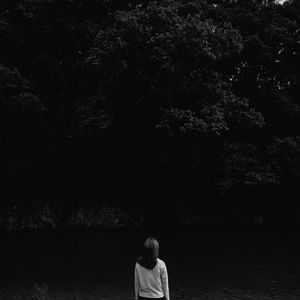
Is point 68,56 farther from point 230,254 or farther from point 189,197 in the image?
point 230,254

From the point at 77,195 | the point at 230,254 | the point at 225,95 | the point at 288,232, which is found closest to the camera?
the point at 230,254

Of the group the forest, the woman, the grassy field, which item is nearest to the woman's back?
the woman

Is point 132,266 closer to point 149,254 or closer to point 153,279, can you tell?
point 153,279

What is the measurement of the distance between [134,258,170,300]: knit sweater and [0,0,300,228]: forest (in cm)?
1960

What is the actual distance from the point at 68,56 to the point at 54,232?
12184mm

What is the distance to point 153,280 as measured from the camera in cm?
654

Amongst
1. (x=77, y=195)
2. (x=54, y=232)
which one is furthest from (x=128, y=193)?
(x=54, y=232)

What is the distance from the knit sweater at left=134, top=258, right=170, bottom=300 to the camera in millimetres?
6520

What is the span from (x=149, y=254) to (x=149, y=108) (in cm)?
2344

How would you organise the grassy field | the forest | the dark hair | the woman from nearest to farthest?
1. the dark hair
2. the woman
3. the grassy field
4. the forest

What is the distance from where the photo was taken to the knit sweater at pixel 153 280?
21.4ft

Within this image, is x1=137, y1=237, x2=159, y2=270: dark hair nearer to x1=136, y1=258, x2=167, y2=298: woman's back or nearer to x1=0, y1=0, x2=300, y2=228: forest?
x1=136, y1=258, x2=167, y2=298: woman's back

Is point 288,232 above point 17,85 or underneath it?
underneath

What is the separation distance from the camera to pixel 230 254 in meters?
21.2
